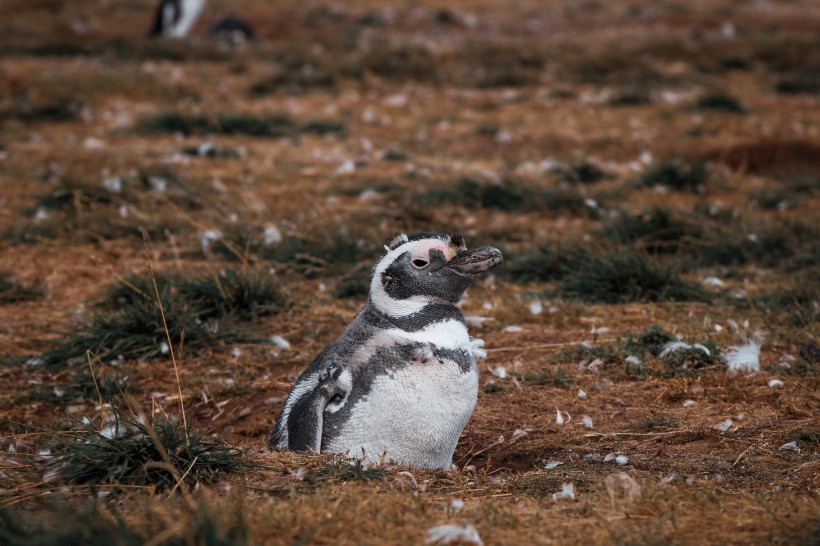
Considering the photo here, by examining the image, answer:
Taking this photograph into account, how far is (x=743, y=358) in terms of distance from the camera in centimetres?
559

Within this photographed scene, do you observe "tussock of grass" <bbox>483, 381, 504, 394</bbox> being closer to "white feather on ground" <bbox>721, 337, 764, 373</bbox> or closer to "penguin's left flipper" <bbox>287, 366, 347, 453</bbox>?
"white feather on ground" <bbox>721, 337, 764, 373</bbox>

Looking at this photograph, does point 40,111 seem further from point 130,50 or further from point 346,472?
point 346,472

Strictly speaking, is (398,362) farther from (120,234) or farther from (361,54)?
(361,54)

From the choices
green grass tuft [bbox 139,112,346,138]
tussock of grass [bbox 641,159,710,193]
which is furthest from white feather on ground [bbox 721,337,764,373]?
green grass tuft [bbox 139,112,346,138]

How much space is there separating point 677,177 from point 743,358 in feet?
17.5

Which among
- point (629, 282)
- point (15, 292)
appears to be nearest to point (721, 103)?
point (629, 282)

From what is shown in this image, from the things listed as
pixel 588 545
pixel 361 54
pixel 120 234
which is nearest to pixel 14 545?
pixel 588 545

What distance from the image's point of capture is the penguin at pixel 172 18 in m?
22.4

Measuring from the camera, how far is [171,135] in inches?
505

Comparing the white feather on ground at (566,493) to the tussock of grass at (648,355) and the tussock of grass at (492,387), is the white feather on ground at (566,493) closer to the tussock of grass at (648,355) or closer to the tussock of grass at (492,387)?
the tussock of grass at (492,387)

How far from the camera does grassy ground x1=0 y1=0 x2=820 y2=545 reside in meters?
3.50

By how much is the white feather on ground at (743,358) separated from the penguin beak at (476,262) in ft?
6.36

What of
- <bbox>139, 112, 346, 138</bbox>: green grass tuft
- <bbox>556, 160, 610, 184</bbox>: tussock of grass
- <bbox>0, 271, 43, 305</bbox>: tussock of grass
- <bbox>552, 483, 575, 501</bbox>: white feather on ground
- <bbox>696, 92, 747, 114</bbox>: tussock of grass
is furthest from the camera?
<bbox>696, 92, 747, 114</bbox>: tussock of grass

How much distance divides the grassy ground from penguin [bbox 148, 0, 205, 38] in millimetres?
4049
